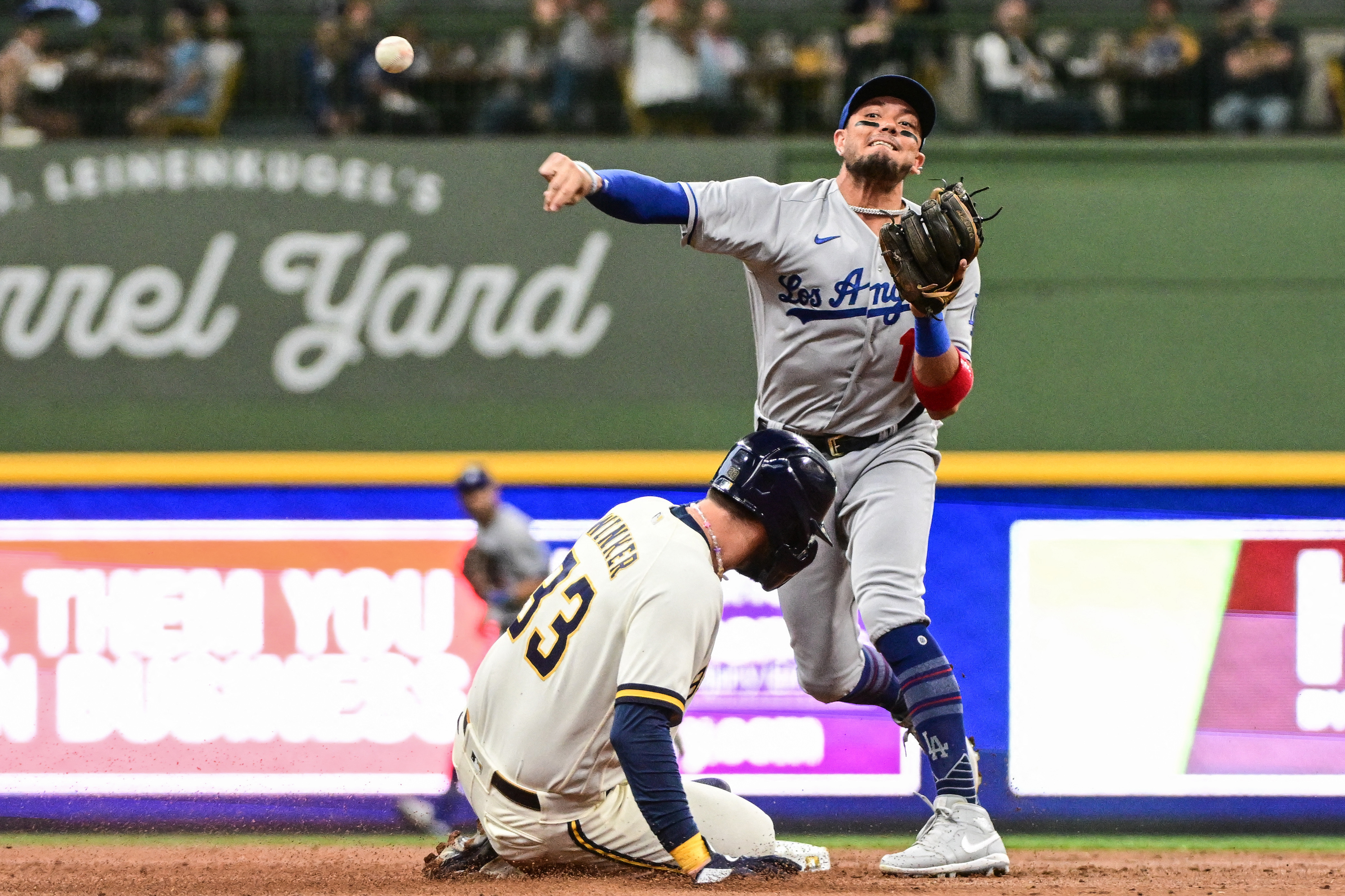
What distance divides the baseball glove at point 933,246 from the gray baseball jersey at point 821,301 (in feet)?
1.06

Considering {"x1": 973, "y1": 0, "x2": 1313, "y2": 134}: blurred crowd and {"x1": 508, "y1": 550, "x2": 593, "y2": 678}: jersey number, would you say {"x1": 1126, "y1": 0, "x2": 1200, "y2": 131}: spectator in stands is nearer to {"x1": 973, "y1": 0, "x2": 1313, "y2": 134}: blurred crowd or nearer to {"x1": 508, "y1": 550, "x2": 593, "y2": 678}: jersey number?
{"x1": 973, "y1": 0, "x2": 1313, "y2": 134}: blurred crowd

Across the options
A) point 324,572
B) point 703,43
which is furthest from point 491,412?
point 703,43

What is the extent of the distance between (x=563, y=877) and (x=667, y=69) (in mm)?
6227

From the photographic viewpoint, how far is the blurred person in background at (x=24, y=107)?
908 centimetres

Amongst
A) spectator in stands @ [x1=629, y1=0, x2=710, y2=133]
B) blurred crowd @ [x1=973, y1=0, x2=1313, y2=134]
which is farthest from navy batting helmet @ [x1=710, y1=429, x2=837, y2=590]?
blurred crowd @ [x1=973, y1=0, x2=1313, y2=134]

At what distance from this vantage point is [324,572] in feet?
23.2

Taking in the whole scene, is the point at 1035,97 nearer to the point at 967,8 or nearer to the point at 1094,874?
the point at 967,8

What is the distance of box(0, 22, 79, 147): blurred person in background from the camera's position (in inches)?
357

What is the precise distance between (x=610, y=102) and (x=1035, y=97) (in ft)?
8.49

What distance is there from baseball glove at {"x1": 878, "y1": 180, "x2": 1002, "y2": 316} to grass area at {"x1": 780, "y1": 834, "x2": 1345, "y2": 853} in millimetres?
3435

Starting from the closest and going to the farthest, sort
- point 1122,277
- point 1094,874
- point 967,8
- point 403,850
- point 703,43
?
point 1094,874 < point 403,850 < point 1122,277 < point 703,43 < point 967,8

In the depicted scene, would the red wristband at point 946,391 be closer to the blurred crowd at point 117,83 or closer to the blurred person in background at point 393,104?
the blurred person in background at point 393,104

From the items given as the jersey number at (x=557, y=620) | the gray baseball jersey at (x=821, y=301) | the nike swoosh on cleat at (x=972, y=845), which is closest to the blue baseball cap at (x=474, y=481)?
the gray baseball jersey at (x=821, y=301)

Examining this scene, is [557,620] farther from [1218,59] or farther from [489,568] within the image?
[1218,59]
